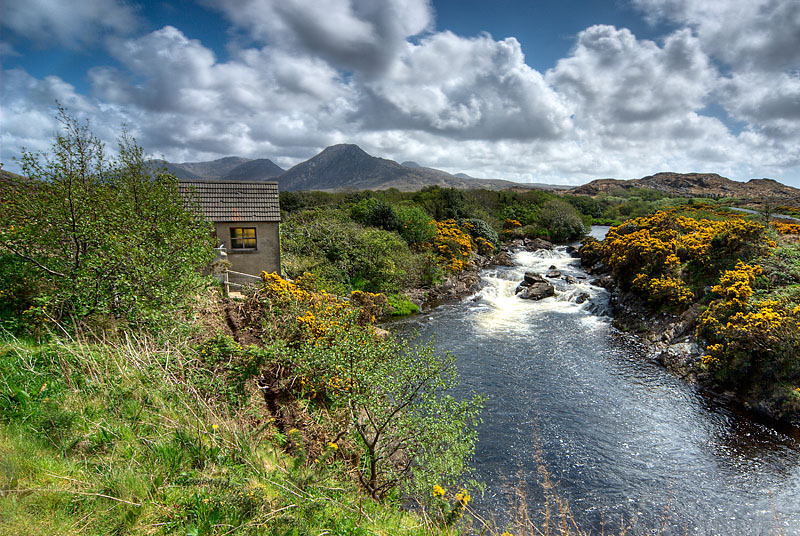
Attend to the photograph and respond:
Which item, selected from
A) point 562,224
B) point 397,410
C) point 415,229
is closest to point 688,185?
point 562,224

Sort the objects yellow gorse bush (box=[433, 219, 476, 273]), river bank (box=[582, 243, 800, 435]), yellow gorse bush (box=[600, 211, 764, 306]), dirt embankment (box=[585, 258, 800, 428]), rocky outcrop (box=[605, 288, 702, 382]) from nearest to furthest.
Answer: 1. river bank (box=[582, 243, 800, 435])
2. dirt embankment (box=[585, 258, 800, 428])
3. rocky outcrop (box=[605, 288, 702, 382])
4. yellow gorse bush (box=[600, 211, 764, 306])
5. yellow gorse bush (box=[433, 219, 476, 273])

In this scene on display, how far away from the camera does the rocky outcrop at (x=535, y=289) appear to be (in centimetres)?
2495

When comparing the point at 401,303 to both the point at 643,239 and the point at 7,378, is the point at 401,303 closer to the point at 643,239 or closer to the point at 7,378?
the point at 643,239

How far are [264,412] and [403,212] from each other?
29.5m

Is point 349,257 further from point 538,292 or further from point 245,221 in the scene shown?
point 538,292

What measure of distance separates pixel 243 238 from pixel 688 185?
156833 millimetres

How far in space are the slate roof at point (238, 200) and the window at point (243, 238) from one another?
0.54 m

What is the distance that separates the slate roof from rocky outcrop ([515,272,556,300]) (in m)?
16.5

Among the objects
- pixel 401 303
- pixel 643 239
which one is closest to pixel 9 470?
pixel 401 303

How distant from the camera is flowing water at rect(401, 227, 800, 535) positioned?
29.0ft

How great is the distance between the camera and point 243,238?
736 inches

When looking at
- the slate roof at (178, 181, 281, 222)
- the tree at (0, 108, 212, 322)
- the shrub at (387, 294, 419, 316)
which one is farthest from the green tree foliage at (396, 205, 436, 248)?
the tree at (0, 108, 212, 322)

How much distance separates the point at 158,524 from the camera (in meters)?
3.81

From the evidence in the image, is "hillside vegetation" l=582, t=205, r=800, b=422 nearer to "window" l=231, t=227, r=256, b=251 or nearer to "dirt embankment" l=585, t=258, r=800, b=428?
"dirt embankment" l=585, t=258, r=800, b=428
